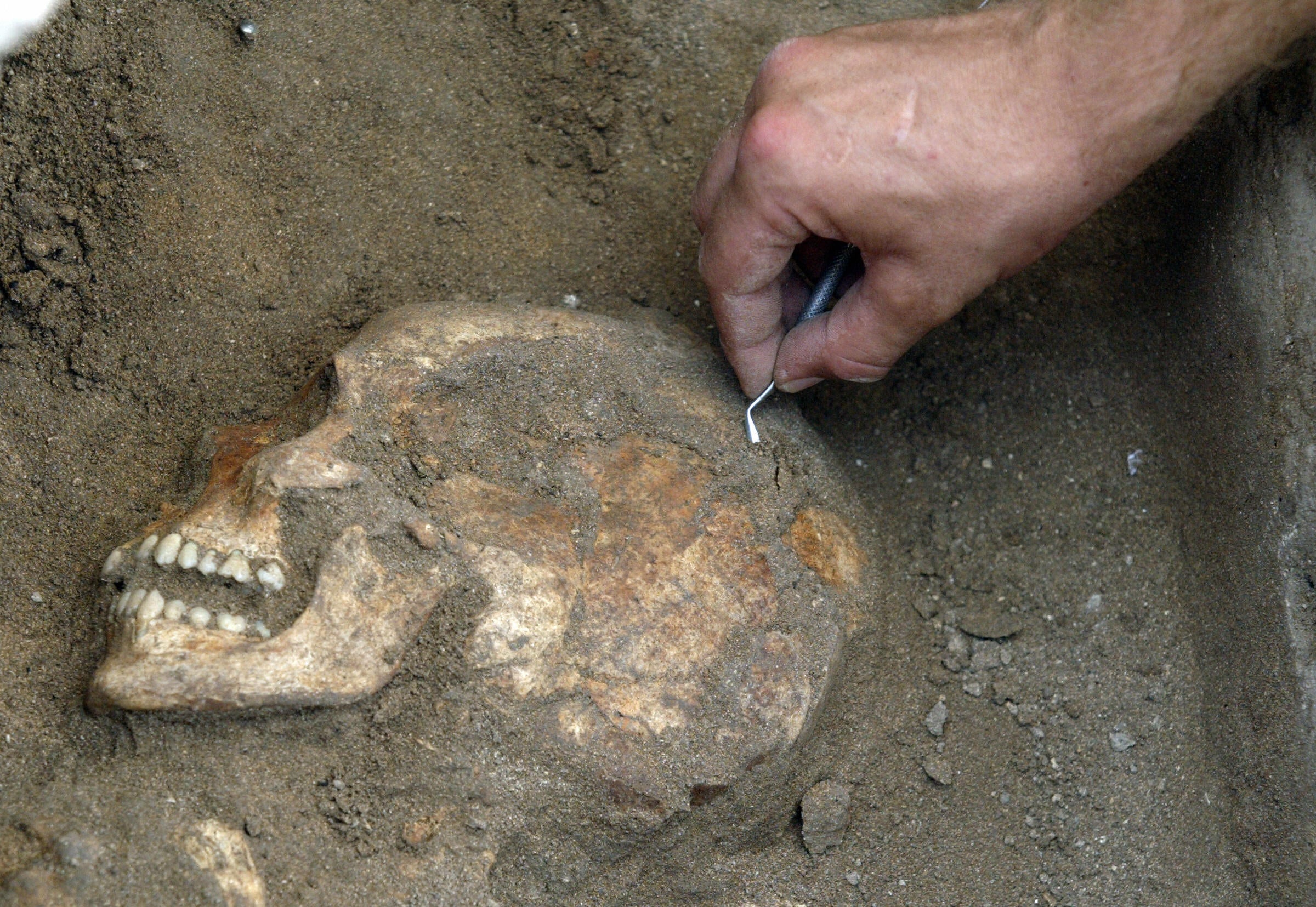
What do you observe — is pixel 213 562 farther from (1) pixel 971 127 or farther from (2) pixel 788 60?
(1) pixel 971 127

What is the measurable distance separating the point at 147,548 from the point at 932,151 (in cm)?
117

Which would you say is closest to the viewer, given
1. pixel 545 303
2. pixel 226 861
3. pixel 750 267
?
pixel 226 861

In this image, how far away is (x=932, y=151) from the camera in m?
1.48

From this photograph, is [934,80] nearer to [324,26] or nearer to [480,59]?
[480,59]

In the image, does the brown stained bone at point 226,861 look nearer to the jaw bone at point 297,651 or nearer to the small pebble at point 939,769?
the jaw bone at point 297,651

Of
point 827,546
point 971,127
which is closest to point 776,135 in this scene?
point 971,127

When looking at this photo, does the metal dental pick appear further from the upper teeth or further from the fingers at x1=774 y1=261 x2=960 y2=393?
the upper teeth

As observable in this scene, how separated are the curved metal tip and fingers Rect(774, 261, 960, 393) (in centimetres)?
2

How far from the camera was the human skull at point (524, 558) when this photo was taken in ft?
4.71

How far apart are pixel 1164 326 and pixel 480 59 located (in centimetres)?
133

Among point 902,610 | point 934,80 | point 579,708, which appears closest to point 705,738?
point 579,708

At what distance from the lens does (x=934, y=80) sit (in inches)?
59.2

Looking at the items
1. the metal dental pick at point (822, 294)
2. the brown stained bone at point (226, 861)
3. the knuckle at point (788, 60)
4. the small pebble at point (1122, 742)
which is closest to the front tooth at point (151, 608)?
the brown stained bone at point (226, 861)

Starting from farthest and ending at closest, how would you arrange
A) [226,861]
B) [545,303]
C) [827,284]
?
[545,303], [827,284], [226,861]
